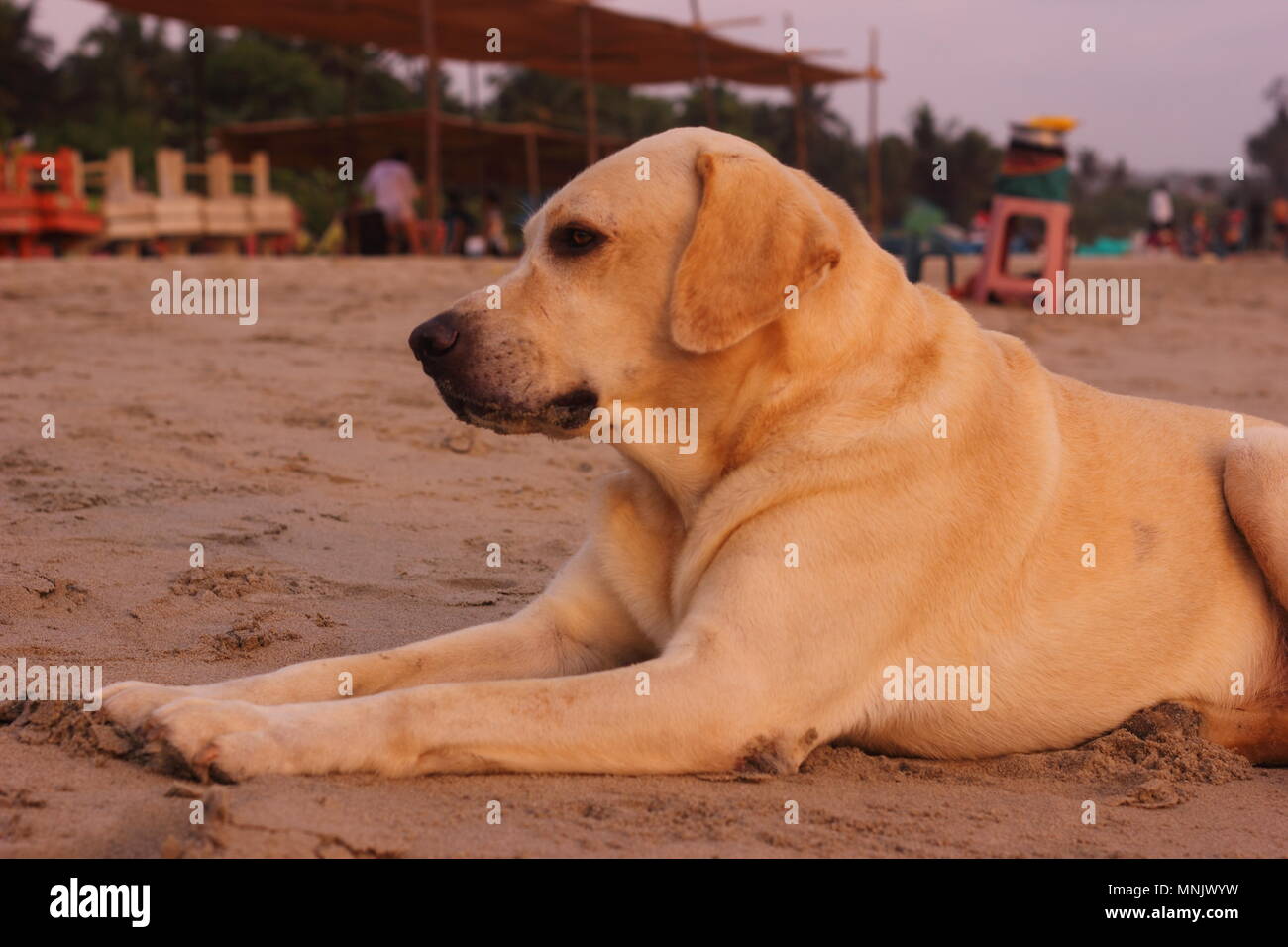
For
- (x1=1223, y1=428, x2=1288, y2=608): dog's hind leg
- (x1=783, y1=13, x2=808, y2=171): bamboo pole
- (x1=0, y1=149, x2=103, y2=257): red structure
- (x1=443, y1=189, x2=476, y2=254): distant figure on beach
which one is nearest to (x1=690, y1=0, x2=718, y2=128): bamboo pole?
(x1=783, y1=13, x2=808, y2=171): bamboo pole

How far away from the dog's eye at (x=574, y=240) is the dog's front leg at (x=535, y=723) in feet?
3.57

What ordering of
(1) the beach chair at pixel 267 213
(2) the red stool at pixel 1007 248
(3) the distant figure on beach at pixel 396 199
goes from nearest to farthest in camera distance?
(2) the red stool at pixel 1007 248, (3) the distant figure on beach at pixel 396 199, (1) the beach chair at pixel 267 213

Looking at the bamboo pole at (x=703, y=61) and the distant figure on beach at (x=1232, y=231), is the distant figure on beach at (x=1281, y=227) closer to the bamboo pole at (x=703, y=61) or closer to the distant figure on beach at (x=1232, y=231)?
the distant figure on beach at (x=1232, y=231)

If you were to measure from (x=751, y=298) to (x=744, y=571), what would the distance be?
0.67 metres

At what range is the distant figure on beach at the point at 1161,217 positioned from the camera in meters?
35.0

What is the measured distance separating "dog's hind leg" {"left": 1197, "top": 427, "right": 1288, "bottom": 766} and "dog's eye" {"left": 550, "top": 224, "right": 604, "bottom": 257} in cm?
184

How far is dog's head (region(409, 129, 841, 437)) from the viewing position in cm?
341

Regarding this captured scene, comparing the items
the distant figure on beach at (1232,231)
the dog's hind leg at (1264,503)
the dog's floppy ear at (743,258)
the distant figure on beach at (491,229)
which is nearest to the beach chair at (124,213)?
the distant figure on beach at (491,229)

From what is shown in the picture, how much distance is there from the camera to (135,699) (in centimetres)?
324

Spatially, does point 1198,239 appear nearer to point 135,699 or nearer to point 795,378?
point 795,378

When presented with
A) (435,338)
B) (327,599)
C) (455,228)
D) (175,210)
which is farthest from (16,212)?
(435,338)

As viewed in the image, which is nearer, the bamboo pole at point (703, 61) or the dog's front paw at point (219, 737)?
the dog's front paw at point (219, 737)

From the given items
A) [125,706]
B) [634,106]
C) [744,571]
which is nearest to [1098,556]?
[744,571]
